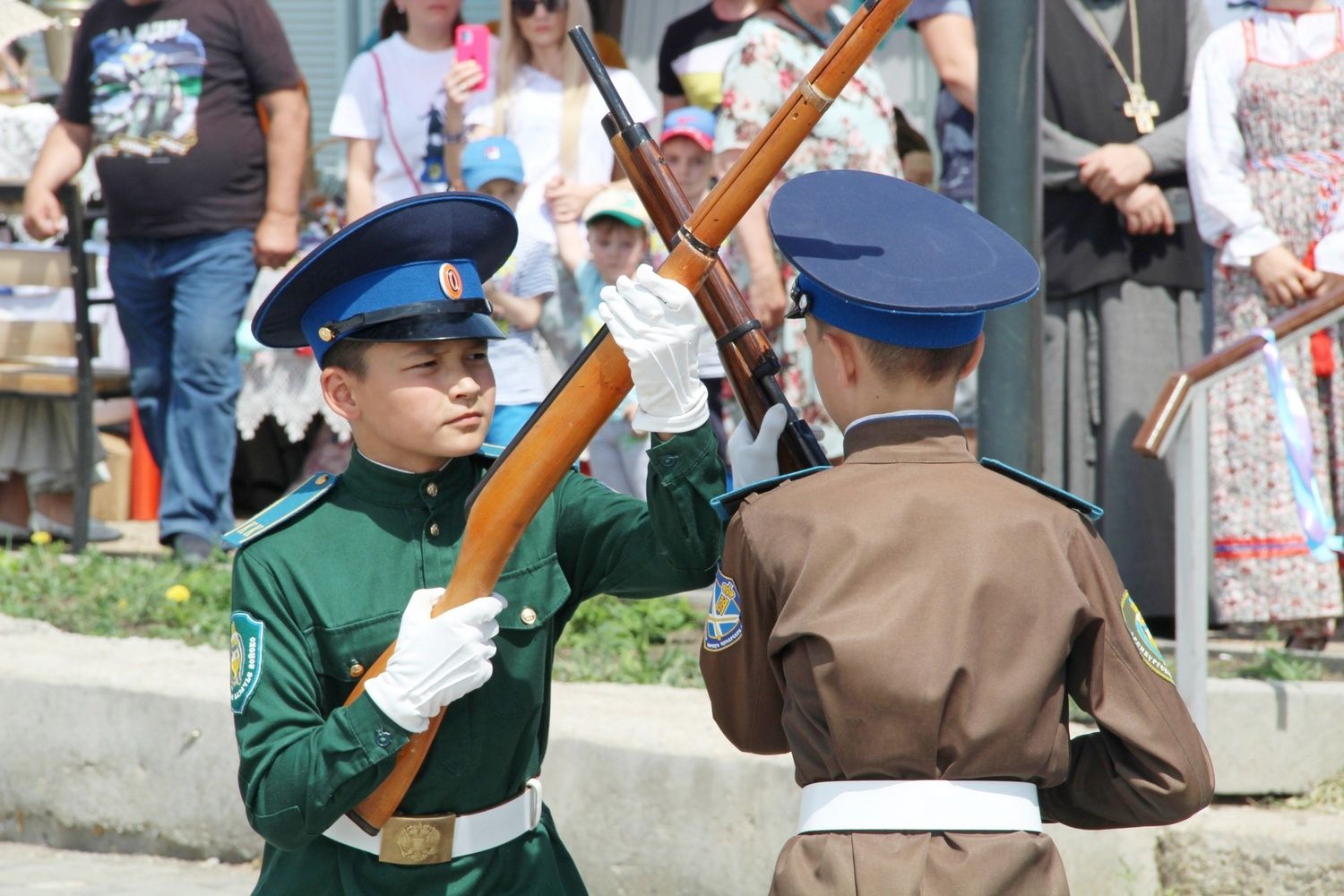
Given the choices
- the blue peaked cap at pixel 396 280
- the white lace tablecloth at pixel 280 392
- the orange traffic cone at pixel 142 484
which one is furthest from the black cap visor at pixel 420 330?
the orange traffic cone at pixel 142 484

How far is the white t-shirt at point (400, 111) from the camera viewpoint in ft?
20.9

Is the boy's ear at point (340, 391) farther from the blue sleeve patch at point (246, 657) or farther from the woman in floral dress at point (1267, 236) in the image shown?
the woman in floral dress at point (1267, 236)

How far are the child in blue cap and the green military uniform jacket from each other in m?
3.02

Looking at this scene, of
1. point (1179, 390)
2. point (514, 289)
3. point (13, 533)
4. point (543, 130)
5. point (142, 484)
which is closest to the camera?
point (1179, 390)

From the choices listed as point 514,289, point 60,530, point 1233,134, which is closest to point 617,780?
point 514,289

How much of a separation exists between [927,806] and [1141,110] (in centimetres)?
371

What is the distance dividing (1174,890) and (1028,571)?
1.93 m

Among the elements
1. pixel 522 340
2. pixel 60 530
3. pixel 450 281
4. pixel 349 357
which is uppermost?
pixel 450 281

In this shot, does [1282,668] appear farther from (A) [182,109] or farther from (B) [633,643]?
(A) [182,109]

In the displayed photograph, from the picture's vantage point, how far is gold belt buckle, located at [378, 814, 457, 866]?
248 centimetres

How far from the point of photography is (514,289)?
5.91 m

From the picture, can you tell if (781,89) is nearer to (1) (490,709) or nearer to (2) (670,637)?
(2) (670,637)

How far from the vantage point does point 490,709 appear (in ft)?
8.37

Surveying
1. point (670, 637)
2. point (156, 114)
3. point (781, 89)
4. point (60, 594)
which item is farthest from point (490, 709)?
point (156, 114)
